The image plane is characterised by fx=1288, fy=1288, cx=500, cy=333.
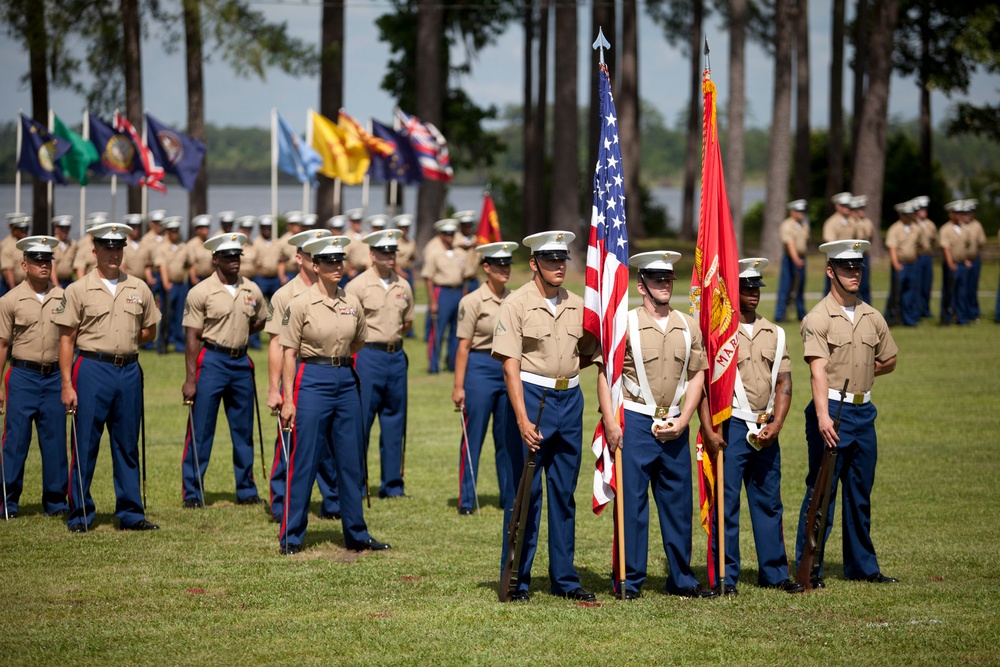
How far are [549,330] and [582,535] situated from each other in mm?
3105

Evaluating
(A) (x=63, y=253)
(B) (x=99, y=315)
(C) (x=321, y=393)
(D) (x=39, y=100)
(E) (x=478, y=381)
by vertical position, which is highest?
(D) (x=39, y=100)

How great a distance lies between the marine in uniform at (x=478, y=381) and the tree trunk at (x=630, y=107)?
93.6 ft

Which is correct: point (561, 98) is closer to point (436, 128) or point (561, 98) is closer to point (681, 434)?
point (436, 128)

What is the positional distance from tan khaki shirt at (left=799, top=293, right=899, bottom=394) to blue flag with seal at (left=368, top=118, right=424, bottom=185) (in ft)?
66.9

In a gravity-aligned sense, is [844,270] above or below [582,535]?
above

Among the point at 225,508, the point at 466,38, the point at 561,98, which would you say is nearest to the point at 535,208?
the point at 466,38

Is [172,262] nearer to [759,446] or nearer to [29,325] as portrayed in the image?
[29,325]

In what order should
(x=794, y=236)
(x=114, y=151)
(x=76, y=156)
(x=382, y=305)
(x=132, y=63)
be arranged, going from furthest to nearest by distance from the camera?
(x=132, y=63), (x=76, y=156), (x=114, y=151), (x=794, y=236), (x=382, y=305)

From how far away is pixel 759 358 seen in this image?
29.4 ft

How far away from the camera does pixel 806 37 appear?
48.2m

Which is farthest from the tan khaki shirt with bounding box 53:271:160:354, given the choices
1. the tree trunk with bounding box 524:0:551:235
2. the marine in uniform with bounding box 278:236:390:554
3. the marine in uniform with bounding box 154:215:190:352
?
the tree trunk with bounding box 524:0:551:235

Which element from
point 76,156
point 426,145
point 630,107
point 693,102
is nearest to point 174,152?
point 76,156

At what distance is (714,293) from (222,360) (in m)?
4.94

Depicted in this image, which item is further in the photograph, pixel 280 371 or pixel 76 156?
pixel 76 156
